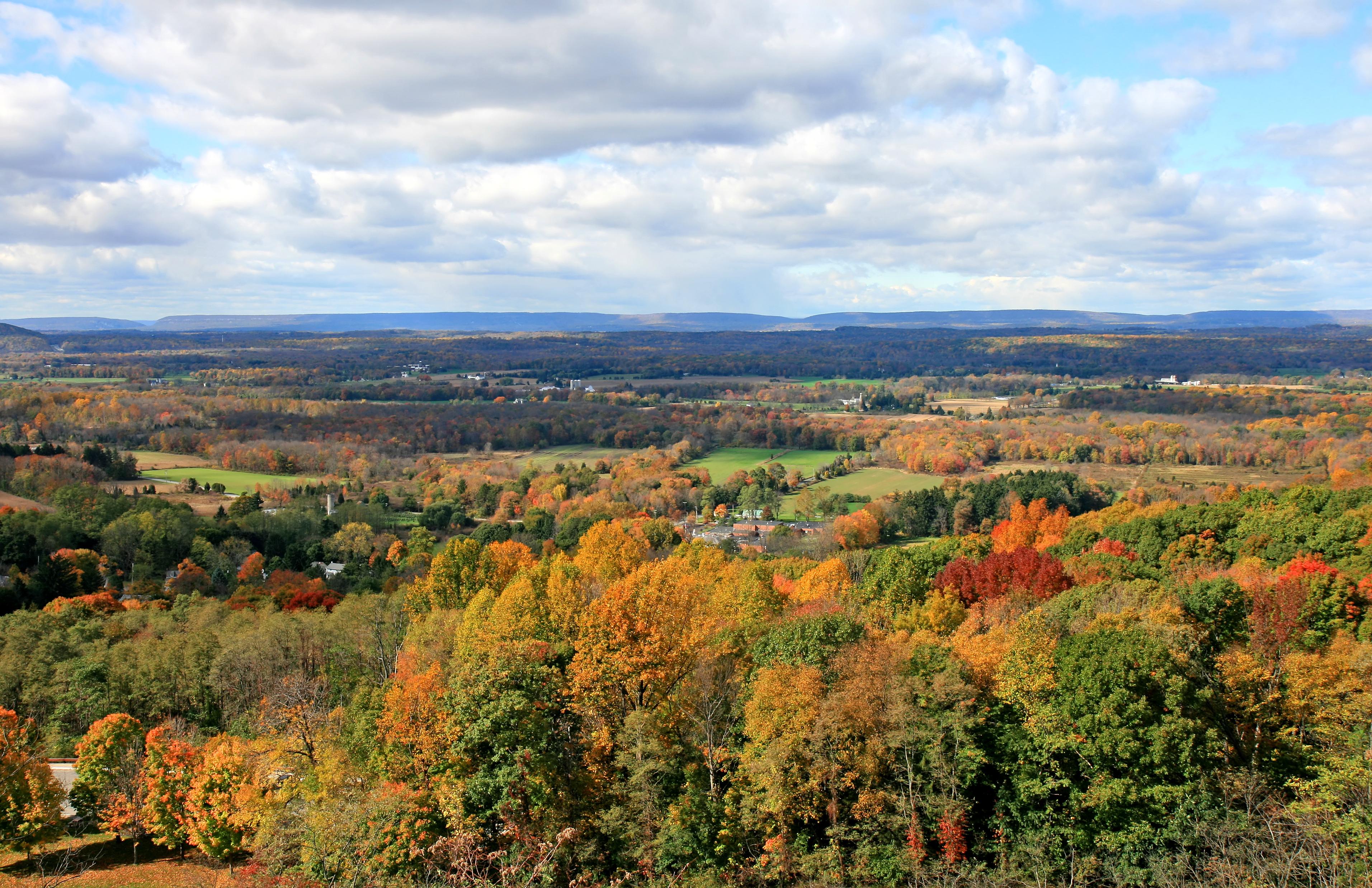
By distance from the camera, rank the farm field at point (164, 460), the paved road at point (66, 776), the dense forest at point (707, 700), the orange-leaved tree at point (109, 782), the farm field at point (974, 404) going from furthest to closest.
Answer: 1. the farm field at point (974, 404)
2. the farm field at point (164, 460)
3. the paved road at point (66, 776)
4. the orange-leaved tree at point (109, 782)
5. the dense forest at point (707, 700)

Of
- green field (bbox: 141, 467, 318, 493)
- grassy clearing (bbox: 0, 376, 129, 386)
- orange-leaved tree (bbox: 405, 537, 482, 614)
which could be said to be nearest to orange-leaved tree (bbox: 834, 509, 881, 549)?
orange-leaved tree (bbox: 405, 537, 482, 614)

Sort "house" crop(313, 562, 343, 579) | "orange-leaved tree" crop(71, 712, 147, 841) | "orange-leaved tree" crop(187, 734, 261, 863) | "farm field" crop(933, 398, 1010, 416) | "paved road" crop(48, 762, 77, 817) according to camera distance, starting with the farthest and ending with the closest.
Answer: "farm field" crop(933, 398, 1010, 416), "house" crop(313, 562, 343, 579), "paved road" crop(48, 762, 77, 817), "orange-leaved tree" crop(71, 712, 147, 841), "orange-leaved tree" crop(187, 734, 261, 863)

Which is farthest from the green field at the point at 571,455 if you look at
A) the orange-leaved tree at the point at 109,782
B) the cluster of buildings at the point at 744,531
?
the orange-leaved tree at the point at 109,782

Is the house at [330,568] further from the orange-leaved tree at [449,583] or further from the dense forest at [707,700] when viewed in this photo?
the orange-leaved tree at [449,583]

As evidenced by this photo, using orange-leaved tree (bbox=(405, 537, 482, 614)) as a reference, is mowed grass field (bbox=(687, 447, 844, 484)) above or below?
below

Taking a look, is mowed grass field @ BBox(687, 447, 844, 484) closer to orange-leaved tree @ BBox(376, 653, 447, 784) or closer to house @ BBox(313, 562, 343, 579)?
house @ BBox(313, 562, 343, 579)

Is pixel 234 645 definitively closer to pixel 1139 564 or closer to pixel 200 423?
pixel 1139 564
